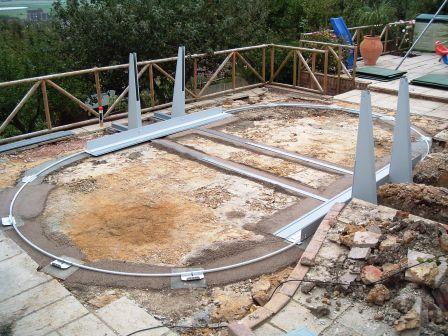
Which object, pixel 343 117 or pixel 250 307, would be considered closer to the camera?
pixel 250 307

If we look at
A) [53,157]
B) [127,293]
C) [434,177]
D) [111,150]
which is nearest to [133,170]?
[111,150]

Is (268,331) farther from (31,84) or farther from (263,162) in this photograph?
(31,84)

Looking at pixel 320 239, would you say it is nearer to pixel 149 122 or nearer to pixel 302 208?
pixel 302 208

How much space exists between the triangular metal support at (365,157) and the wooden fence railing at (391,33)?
29.8ft

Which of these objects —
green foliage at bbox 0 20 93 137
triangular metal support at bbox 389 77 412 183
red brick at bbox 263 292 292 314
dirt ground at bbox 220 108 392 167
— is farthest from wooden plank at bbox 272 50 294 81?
red brick at bbox 263 292 292 314

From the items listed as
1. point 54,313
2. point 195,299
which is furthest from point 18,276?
point 195,299

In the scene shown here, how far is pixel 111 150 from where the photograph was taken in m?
7.16

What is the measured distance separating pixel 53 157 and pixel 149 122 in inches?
81.3

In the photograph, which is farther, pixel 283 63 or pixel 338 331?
pixel 283 63

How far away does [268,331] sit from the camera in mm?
3400

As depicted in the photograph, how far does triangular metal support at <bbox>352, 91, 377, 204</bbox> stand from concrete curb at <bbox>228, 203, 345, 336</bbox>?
0.48 meters

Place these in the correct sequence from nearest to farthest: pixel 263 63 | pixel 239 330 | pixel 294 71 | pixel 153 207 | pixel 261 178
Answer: pixel 239 330
pixel 153 207
pixel 261 178
pixel 294 71
pixel 263 63

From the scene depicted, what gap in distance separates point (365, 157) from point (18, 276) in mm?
3376

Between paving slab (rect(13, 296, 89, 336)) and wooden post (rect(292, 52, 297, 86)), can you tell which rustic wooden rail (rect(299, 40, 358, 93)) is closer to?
wooden post (rect(292, 52, 297, 86))
